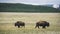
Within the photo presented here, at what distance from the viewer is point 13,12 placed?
1.41 m

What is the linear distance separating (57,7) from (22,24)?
0.46 meters

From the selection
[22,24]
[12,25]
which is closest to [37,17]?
[22,24]

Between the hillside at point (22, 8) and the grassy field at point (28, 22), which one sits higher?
the hillside at point (22, 8)

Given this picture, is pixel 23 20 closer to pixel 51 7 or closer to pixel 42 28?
pixel 42 28

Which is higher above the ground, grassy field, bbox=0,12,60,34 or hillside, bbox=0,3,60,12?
hillside, bbox=0,3,60,12

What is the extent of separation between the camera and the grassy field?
1.41 meters

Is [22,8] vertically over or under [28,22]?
over

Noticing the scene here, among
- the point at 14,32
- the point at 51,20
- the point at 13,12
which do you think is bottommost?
the point at 14,32

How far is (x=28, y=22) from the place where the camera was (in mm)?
1423

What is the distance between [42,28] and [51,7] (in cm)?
27

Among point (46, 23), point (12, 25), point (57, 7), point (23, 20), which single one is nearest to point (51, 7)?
point (57, 7)

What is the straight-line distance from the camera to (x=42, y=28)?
143 cm

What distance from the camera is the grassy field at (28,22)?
1412 mm

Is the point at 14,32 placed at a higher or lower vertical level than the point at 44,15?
lower
